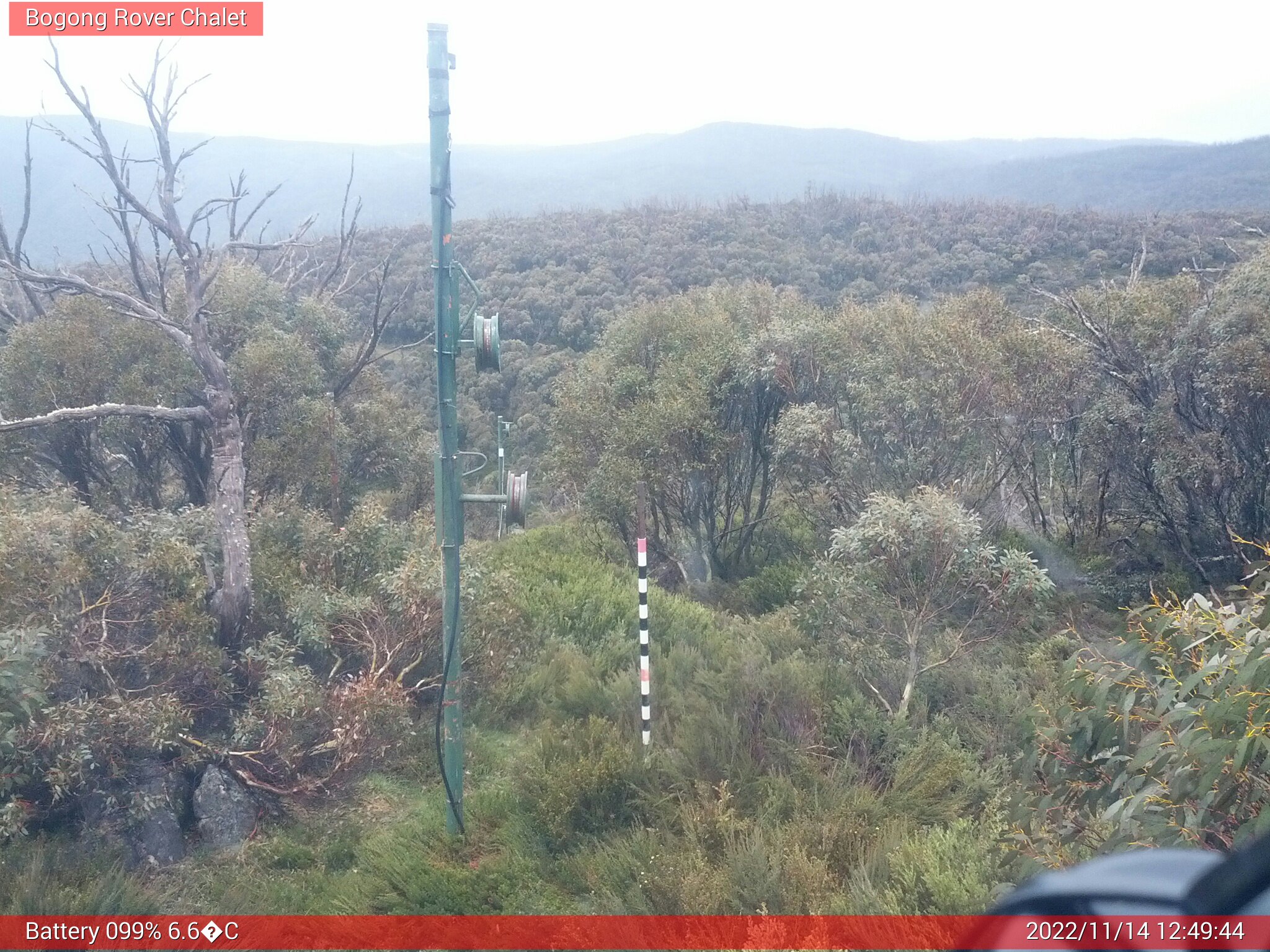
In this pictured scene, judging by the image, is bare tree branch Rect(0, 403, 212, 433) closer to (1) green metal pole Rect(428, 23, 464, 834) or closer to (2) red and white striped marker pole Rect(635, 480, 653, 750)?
(1) green metal pole Rect(428, 23, 464, 834)

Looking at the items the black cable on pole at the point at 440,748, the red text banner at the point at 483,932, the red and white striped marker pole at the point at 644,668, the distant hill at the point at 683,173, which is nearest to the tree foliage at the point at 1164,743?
the red text banner at the point at 483,932

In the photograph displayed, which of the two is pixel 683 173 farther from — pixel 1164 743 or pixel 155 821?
pixel 1164 743

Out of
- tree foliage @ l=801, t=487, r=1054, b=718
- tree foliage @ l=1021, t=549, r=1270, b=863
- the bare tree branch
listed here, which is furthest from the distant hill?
tree foliage @ l=1021, t=549, r=1270, b=863

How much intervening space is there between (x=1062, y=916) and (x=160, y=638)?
20.5 ft

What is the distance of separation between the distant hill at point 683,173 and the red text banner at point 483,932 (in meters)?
9.69

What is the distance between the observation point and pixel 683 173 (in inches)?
1758

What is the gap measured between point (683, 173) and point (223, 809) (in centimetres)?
4349

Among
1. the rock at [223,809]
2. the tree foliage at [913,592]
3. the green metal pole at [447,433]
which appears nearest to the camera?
the green metal pole at [447,433]

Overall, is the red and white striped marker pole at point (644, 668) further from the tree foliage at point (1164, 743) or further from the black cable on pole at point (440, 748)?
the tree foliage at point (1164, 743)

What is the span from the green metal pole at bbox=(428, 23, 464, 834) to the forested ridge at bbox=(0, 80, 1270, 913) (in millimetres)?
517

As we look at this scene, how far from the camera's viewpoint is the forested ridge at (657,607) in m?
4.32

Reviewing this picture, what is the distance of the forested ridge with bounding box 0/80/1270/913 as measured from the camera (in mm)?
4324

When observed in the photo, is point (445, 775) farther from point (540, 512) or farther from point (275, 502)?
point (540, 512)

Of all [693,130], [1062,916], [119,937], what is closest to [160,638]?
[119,937]
